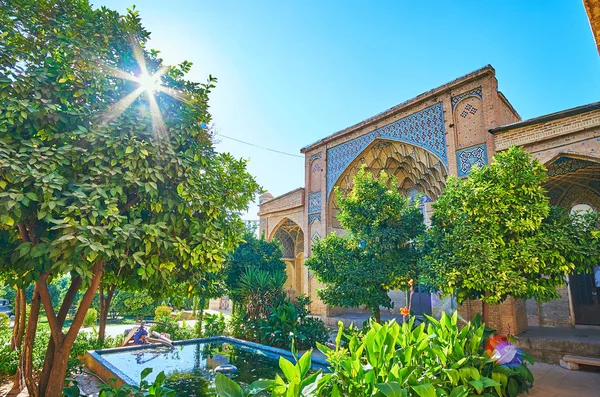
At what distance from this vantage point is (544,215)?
16.3ft

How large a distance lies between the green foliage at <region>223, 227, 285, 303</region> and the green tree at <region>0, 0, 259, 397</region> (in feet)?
21.7

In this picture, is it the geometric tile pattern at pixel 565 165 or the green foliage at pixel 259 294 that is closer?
the geometric tile pattern at pixel 565 165

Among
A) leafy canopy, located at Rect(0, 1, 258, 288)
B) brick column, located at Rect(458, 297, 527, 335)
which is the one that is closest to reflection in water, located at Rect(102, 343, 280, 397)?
leafy canopy, located at Rect(0, 1, 258, 288)

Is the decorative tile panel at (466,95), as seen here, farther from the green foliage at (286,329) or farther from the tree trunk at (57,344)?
the tree trunk at (57,344)

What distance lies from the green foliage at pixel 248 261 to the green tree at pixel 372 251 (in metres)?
3.14

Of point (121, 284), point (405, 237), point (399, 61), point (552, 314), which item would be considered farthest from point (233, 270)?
point (552, 314)

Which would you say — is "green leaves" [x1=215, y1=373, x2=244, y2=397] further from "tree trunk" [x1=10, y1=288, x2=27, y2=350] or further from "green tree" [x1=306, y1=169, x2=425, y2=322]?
"tree trunk" [x1=10, y1=288, x2=27, y2=350]

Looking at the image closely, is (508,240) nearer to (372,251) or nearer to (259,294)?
(372,251)

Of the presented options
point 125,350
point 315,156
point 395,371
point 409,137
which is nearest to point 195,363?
point 125,350

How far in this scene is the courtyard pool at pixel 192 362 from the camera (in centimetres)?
476

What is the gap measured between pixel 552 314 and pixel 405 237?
517cm

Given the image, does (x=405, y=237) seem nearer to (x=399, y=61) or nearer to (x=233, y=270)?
(x=399, y=61)

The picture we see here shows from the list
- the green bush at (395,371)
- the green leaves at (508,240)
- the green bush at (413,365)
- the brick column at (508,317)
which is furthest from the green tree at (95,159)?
the brick column at (508,317)

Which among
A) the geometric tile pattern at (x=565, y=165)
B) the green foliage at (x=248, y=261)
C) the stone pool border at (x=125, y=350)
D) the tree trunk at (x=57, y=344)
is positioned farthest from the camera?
the green foliage at (x=248, y=261)
